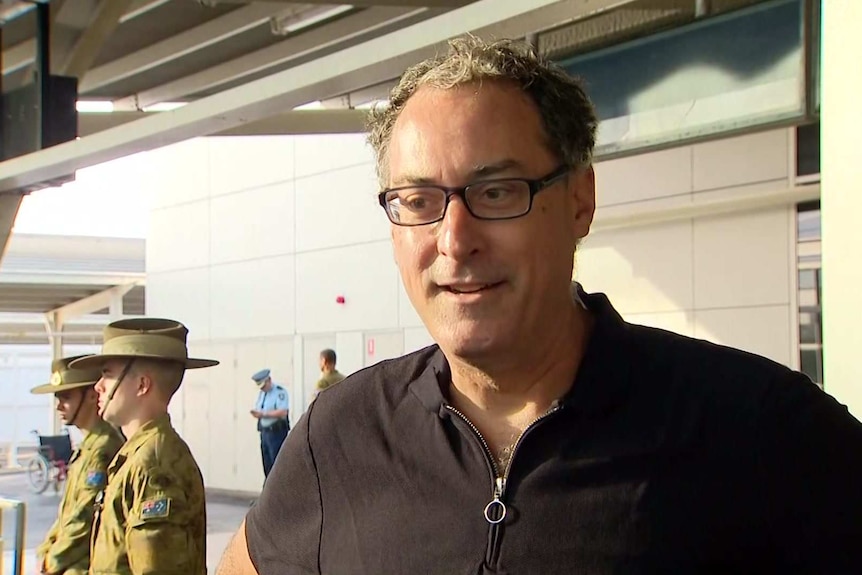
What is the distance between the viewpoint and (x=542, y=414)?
1.28 meters

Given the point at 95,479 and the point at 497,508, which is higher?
the point at 497,508

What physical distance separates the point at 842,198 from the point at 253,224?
12.8 meters

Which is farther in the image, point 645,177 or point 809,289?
point 645,177

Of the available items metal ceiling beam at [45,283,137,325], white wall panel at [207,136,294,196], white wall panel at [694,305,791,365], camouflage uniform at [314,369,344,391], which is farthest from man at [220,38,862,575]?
metal ceiling beam at [45,283,137,325]

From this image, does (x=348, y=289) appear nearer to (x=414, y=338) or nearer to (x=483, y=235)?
(x=414, y=338)

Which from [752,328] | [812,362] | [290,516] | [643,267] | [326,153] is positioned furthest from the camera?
[326,153]

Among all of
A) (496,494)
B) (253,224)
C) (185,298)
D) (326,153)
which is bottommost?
(496,494)

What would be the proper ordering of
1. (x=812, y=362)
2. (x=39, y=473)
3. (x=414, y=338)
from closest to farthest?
(x=812, y=362), (x=414, y=338), (x=39, y=473)

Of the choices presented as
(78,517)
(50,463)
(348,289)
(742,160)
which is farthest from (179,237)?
(78,517)

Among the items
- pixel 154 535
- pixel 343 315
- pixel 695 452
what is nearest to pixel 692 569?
pixel 695 452

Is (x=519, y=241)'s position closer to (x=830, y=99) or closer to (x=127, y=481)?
(x=830, y=99)

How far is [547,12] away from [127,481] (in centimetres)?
→ 224

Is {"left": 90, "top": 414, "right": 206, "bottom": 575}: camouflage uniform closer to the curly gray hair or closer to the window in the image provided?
the curly gray hair

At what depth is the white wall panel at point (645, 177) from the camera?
26.6 ft
